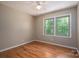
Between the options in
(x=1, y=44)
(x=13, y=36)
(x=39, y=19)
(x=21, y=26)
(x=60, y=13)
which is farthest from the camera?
(x=39, y=19)

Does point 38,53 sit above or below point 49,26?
below

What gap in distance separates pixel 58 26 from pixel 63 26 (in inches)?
11.9

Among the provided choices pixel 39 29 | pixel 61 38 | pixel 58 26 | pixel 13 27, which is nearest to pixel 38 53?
pixel 61 38

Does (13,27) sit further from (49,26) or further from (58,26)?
(58,26)

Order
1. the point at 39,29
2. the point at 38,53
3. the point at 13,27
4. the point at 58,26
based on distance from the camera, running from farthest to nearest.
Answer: the point at 39,29 < the point at 58,26 < the point at 13,27 < the point at 38,53

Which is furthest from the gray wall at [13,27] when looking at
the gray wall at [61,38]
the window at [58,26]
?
the window at [58,26]

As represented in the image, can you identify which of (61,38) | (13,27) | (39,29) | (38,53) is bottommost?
(38,53)

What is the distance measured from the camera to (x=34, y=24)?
5.08m

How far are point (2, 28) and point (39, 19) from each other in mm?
2708

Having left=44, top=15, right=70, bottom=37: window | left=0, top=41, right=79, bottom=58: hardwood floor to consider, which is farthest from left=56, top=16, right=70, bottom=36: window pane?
left=0, top=41, right=79, bottom=58: hardwood floor

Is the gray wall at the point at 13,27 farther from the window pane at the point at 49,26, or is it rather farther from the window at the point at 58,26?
the window at the point at 58,26

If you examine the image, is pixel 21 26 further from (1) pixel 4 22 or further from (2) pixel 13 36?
(1) pixel 4 22

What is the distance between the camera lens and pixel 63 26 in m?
3.67

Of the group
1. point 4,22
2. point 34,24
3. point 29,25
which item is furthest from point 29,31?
point 4,22
